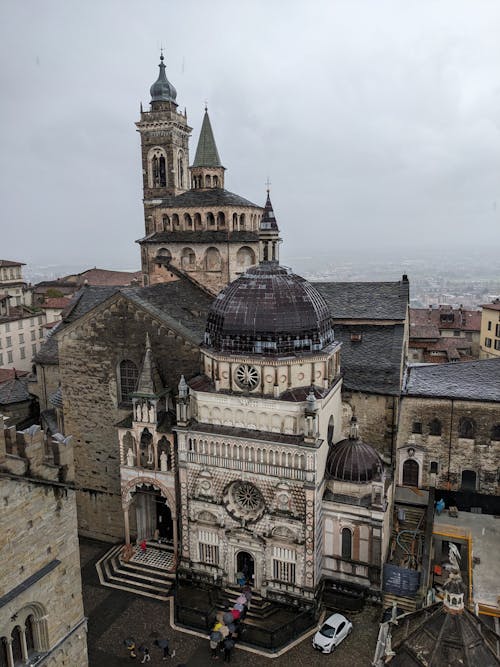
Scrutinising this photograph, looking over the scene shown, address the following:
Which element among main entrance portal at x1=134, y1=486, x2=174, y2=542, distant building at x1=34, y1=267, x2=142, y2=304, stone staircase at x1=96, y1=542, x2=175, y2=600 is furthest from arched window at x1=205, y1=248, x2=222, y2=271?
distant building at x1=34, y1=267, x2=142, y2=304

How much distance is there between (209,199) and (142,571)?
27.7m

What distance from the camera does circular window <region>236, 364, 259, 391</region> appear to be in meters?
26.9

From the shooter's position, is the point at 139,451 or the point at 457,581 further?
the point at 139,451

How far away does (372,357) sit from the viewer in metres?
34.3

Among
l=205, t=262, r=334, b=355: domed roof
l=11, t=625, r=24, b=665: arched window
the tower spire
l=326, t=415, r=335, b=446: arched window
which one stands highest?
the tower spire

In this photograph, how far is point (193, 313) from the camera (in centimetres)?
3597

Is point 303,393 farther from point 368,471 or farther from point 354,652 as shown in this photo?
point 354,652

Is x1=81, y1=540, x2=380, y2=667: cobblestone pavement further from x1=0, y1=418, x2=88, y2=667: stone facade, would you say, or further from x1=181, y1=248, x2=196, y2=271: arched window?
x1=181, y1=248, x2=196, y2=271: arched window

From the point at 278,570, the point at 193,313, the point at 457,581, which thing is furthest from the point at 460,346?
the point at 457,581

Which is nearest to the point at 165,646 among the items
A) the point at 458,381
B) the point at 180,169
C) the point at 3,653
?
the point at 3,653

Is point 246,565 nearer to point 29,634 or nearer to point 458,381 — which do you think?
point 29,634

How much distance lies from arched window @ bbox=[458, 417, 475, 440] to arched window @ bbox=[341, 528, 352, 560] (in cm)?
1182

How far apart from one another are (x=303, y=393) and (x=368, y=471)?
5.41 metres

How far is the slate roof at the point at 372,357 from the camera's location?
3259 centimetres
